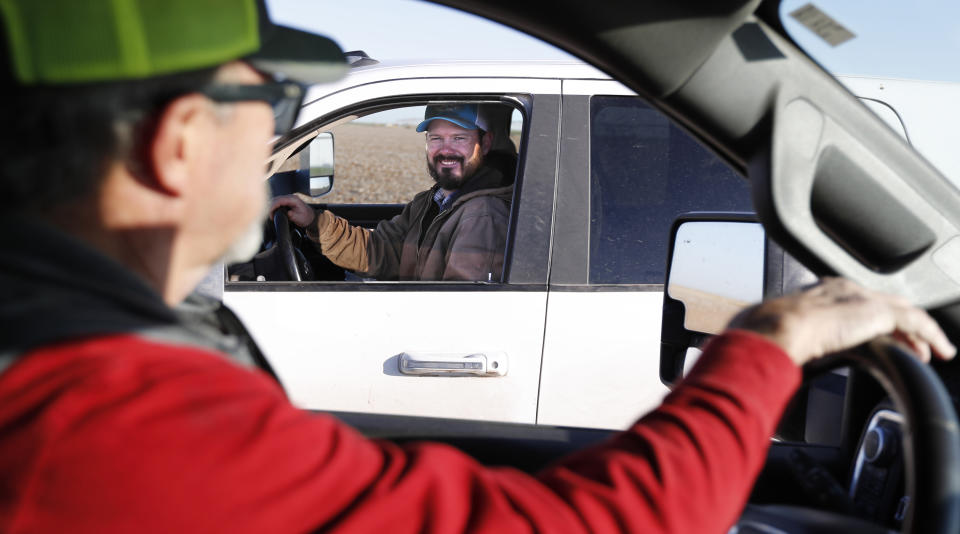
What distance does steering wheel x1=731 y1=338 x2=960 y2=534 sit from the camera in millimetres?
989

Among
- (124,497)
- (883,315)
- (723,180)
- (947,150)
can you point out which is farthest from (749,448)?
(947,150)

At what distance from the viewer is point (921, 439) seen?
105cm

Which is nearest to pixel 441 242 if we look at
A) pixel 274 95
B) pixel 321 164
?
pixel 321 164

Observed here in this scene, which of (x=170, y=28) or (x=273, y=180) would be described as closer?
(x=170, y=28)

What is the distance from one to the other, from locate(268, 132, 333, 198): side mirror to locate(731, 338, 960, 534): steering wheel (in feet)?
10.4

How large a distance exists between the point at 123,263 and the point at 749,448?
2.57 ft

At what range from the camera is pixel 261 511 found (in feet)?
2.72

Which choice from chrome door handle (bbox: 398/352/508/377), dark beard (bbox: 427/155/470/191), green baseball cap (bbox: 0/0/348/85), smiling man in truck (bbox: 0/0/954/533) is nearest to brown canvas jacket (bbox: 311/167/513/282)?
dark beard (bbox: 427/155/470/191)

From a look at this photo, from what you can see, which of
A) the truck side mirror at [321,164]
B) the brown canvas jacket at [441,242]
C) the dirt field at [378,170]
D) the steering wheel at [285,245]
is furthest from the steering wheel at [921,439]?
the dirt field at [378,170]

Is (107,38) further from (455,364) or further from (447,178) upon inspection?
(447,178)

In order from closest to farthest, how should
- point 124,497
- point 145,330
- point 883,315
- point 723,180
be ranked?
1. point 124,497
2. point 145,330
3. point 883,315
4. point 723,180

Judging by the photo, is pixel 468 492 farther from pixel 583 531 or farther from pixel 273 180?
pixel 273 180

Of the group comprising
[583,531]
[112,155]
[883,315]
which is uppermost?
[112,155]

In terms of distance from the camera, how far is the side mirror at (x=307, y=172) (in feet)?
13.3
